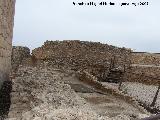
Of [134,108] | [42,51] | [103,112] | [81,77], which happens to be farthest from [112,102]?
[42,51]

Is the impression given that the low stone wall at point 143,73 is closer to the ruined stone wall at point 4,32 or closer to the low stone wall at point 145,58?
the low stone wall at point 145,58

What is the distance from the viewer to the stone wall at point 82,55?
66.4 ft

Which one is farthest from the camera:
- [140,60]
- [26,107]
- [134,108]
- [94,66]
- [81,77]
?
[140,60]

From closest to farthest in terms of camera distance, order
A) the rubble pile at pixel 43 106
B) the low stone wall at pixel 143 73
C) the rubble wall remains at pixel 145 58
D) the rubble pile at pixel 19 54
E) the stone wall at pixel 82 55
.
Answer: the rubble pile at pixel 43 106 < the rubble pile at pixel 19 54 < the low stone wall at pixel 143 73 < the stone wall at pixel 82 55 < the rubble wall remains at pixel 145 58

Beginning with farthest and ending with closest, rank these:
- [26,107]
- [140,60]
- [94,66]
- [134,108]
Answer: [140,60] < [94,66] < [134,108] < [26,107]

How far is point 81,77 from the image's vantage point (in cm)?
1206

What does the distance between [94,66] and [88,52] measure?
3.49 feet

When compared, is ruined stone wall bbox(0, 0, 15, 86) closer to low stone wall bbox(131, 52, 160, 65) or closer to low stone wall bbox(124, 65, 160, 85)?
low stone wall bbox(124, 65, 160, 85)

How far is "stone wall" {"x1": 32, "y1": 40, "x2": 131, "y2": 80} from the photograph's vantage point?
2025 cm

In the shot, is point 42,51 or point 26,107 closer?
point 26,107

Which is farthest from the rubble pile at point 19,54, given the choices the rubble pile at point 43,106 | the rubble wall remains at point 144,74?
the rubble pile at point 43,106

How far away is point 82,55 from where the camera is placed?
67.7ft

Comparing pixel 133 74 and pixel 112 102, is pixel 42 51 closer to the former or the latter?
pixel 133 74

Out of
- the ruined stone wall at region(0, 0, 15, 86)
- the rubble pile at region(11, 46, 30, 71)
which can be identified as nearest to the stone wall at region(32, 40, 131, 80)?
the rubble pile at region(11, 46, 30, 71)
